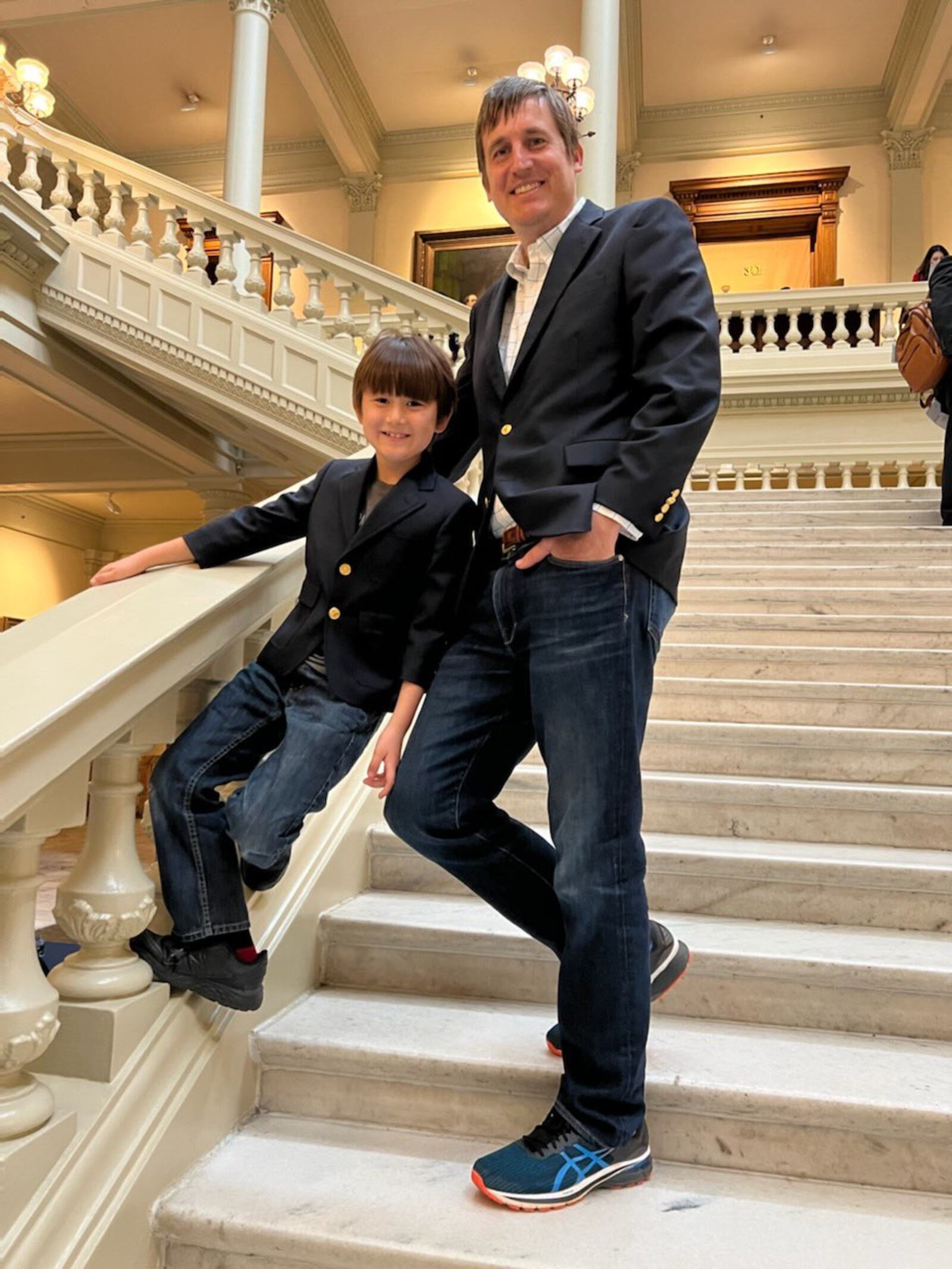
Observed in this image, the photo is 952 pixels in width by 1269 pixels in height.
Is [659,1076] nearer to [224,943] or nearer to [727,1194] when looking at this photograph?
[727,1194]

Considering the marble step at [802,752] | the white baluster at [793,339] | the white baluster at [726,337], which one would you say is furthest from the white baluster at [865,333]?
the marble step at [802,752]

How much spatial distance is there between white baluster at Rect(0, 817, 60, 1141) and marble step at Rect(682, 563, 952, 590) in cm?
304

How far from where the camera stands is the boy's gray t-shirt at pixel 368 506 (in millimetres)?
1517

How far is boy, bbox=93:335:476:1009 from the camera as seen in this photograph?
1.41 m

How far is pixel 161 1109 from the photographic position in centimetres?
130

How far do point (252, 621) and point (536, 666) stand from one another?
544 mm

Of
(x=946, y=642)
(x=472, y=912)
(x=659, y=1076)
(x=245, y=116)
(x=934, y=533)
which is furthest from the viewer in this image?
(x=245, y=116)

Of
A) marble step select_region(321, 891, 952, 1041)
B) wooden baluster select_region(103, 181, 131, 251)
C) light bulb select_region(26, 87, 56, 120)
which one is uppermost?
light bulb select_region(26, 87, 56, 120)

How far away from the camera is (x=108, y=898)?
1.30 m

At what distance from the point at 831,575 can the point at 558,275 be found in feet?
9.08

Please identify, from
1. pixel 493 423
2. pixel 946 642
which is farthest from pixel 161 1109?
pixel 946 642

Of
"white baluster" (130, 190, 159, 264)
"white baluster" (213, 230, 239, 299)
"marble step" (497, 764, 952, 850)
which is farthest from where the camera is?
"white baluster" (130, 190, 159, 264)

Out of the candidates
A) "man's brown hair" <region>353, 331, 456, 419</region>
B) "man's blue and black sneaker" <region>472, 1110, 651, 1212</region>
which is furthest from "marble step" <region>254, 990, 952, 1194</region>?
"man's brown hair" <region>353, 331, 456, 419</region>

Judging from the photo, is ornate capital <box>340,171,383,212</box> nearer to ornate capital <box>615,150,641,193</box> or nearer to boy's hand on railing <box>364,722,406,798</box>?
ornate capital <box>615,150,641,193</box>
